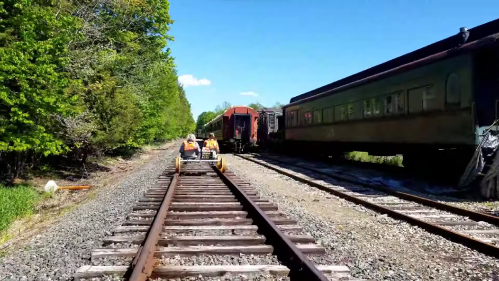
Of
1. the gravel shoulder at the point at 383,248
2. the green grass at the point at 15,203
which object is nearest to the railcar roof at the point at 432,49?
the gravel shoulder at the point at 383,248

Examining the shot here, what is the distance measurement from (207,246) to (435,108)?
25.6 feet

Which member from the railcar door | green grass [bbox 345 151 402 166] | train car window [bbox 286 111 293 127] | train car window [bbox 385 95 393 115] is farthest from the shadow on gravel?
the railcar door

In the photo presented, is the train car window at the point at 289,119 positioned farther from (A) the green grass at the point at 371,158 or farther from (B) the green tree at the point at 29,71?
(B) the green tree at the point at 29,71

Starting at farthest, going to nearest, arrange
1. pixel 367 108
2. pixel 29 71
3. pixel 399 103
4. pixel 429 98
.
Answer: pixel 367 108
pixel 399 103
pixel 429 98
pixel 29 71

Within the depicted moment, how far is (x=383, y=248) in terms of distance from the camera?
4.84m

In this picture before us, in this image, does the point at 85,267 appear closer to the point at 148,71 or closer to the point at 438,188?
the point at 438,188

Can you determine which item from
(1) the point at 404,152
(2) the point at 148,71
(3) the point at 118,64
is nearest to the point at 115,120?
(3) the point at 118,64

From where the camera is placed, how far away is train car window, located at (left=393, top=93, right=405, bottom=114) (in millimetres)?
11711

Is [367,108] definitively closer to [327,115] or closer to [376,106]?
[376,106]

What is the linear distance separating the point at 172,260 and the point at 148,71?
62.3 feet

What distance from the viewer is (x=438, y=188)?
32.5 ft

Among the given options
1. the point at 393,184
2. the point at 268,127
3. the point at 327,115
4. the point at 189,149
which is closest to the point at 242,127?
the point at 268,127

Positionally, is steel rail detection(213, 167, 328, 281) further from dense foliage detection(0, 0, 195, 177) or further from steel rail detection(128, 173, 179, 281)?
dense foliage detection(0, 0, 195, 177)

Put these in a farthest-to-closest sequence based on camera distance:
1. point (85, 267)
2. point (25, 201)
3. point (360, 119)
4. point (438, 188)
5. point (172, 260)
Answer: point (360, 119), point (25, 201), point (438, 188), point (172, 260), point (85, 267)
